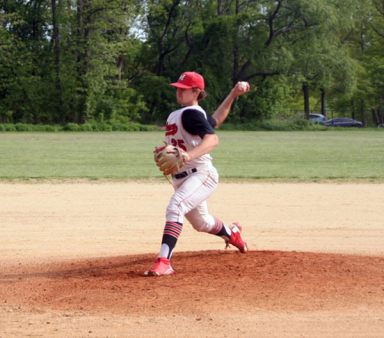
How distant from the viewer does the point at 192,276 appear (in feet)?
21.3

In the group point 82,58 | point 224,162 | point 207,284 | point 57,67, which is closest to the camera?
point 207,284

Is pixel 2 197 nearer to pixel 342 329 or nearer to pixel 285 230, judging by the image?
pixel 285 230

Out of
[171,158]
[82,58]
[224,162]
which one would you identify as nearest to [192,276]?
[171,158]

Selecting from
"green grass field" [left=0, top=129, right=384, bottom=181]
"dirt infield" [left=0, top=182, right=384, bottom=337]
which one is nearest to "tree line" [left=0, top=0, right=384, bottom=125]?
"green grass field" [left=0, top=129, right=384, bottom=181]

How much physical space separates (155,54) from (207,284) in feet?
168

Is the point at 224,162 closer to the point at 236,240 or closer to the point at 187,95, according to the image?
the point at 236,240

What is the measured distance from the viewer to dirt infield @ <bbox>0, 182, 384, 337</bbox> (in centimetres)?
524

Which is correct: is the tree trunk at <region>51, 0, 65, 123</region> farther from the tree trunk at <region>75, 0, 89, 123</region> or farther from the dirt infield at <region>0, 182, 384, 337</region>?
the dirt infield at <region>0, 182, 384, 337</region>

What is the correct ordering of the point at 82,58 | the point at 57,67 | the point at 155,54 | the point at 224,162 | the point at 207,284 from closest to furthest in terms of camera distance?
1. the point at 207,284
2. the point at 224,162
3. the point at 82,58
4. the point at 57,67
5. the point at 155,54

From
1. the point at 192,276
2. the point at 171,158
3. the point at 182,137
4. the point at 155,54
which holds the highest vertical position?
the point at 155,54

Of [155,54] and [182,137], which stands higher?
[155,54]

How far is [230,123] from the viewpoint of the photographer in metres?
55.5

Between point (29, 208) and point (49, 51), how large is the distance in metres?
41.2

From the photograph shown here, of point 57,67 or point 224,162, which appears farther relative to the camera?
point 57,67
